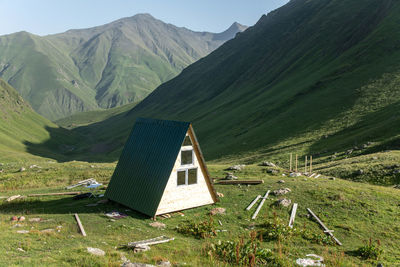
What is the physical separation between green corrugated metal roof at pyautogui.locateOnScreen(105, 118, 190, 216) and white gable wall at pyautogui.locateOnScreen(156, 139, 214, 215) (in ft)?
1.73

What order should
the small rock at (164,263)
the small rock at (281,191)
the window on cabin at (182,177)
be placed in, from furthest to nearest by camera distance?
1. the small rock at (281,191)
2. the window on cabin at (182,177)
3. the small rock at (164,263)


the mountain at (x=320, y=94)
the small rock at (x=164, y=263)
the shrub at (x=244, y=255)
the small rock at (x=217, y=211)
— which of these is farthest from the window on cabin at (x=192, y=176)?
the mountain at (x=320, y=94)

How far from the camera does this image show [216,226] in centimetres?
2444

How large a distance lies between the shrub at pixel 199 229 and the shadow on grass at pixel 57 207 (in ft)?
13.7

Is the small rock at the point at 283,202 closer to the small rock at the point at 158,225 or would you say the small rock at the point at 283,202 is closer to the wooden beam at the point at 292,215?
the wooden beam at the point at 292,215

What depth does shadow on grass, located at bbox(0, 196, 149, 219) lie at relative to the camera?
1101 inches

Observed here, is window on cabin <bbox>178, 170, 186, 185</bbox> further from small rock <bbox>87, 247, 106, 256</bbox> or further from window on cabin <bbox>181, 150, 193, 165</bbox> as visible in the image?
small rock <bbox>87, 247, 106, 256</bbox>

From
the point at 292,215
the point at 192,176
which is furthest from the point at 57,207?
the point at 292,215

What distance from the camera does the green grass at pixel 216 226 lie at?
17.1 meters

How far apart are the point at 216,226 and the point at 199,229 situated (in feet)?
6.37

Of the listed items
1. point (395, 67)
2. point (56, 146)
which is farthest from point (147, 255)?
point (56, 146)

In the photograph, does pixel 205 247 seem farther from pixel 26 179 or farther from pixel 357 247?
pixel 26 179

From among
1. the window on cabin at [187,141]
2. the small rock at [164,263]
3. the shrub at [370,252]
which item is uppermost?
the window on cabin at [187,141]

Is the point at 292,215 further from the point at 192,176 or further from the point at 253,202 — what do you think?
the point at 192,176
